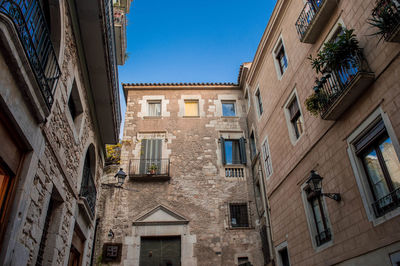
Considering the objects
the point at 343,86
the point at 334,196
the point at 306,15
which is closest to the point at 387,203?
the point at 334,196

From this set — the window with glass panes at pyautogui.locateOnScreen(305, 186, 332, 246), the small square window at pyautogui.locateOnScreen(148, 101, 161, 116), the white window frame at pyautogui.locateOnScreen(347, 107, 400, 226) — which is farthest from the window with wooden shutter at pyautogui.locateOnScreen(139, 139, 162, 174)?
the white window frame at pyautogui.locateOnScreen(347, 107, 400, 226)

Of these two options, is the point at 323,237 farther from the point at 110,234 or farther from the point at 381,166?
the point at 110,234

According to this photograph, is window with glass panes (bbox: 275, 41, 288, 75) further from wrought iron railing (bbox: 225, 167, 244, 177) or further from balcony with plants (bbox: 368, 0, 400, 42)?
wrought iron railing (bbox: 225, 167, 244, 177)

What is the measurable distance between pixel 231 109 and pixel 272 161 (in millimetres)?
7756

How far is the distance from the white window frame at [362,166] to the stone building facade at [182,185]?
9476 mm

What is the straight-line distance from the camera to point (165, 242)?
52.2 ft

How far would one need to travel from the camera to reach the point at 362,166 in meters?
7.61

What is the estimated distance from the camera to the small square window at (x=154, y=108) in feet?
65.6

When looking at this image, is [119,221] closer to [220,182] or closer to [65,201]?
[220,182]

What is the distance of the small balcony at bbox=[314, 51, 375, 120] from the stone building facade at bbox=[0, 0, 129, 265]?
5669 millimetres

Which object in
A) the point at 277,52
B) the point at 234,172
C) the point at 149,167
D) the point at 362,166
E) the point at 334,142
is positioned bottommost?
the point at 362,166

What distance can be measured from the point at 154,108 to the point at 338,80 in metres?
13.8

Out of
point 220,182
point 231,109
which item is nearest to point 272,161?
point 220,182

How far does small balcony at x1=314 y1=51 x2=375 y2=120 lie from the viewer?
710 centimetres
